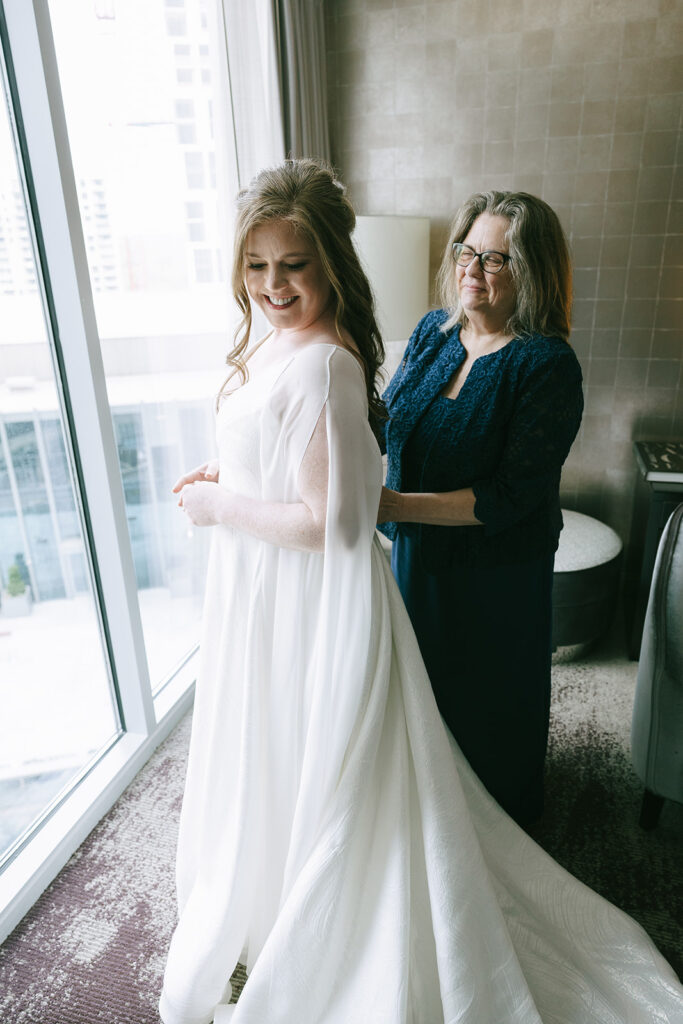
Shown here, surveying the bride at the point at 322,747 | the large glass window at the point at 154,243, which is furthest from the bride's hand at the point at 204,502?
the large glass window at the point at 154,243

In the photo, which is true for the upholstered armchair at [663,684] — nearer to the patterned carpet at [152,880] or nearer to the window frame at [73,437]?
the patterned carpet at [152,880]

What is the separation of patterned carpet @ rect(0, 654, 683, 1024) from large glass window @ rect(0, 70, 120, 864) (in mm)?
206

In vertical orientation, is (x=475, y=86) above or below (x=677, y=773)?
above

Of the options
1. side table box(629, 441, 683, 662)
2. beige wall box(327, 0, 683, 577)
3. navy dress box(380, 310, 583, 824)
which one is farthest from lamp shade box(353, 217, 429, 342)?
side table box(629, 441, 683, 662)

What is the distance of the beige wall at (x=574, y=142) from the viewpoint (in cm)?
243

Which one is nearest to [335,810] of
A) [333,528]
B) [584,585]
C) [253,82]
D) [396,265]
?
[333,528]

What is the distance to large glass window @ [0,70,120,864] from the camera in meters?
1.60

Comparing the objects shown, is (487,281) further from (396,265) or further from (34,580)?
(34,580)

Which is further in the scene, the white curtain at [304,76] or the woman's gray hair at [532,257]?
the white curtain at [304,76]

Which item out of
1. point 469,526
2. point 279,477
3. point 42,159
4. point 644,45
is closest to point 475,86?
point 644,45

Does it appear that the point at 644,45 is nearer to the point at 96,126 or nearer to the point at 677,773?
the point at 96,126

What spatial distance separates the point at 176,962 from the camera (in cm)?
127

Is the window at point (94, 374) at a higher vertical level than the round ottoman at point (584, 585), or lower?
higher

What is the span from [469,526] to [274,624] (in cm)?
48
